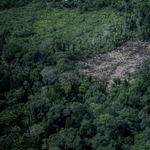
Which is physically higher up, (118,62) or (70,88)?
(118,62)

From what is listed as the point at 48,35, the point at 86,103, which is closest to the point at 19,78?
the point at 86,103

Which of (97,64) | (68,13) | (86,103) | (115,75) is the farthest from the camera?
(68,13)

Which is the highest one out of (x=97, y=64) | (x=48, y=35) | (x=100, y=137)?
(x=48, y=35)

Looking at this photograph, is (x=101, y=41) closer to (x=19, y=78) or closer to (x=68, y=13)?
(x=68, y=13)

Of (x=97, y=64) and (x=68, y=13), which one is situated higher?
(x=68, y=13)

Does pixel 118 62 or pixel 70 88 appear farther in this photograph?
pixel 118 62
